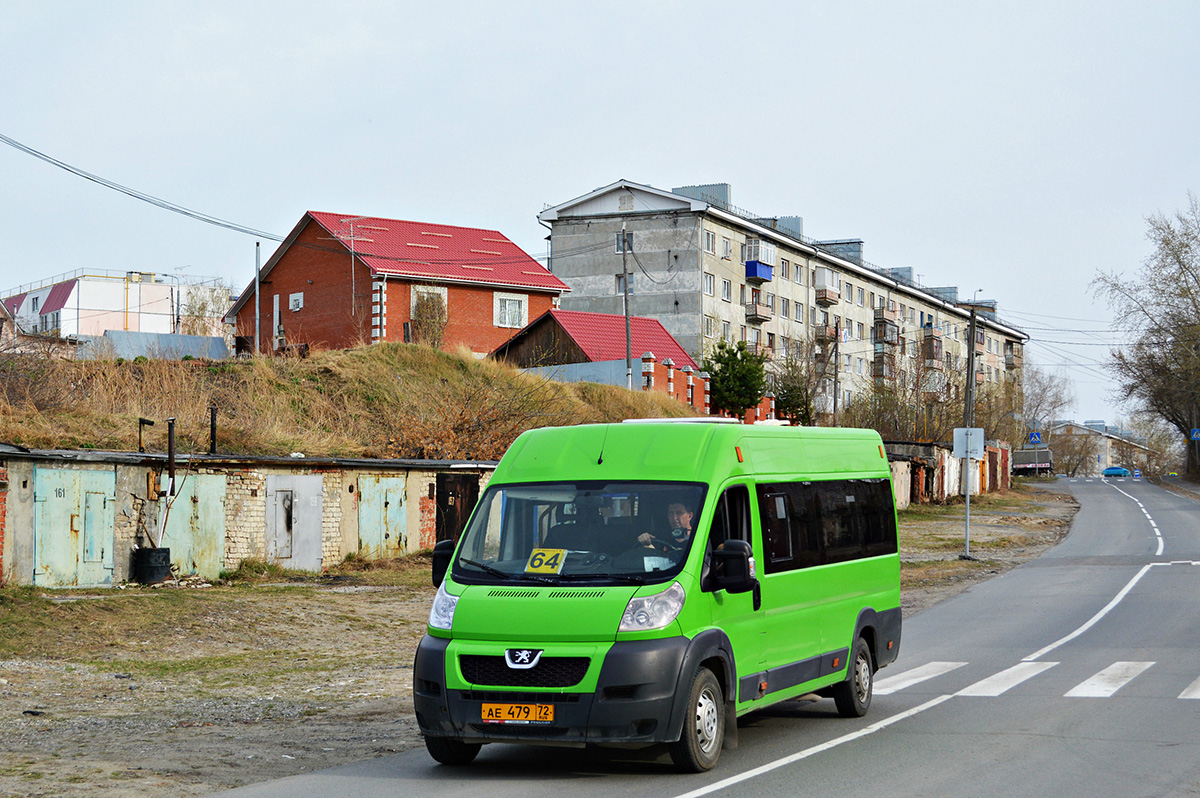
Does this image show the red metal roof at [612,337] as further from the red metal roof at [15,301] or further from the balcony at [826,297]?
the red metal roof at [15,301]

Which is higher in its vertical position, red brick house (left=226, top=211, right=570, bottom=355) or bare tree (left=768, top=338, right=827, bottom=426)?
red brick house (left=226, top=211, right=570, bottom=355)

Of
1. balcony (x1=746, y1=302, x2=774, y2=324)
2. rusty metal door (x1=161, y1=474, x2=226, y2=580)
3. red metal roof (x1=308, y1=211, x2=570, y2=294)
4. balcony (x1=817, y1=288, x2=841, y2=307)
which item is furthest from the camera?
balcony (x1=817, y1=288, x2=841, y2=307)

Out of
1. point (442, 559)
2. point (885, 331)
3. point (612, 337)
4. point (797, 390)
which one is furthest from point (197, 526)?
point (885, 331)

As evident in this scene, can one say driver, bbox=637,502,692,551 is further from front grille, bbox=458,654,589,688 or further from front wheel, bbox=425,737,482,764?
front wheel, bbox=425,737,482,764

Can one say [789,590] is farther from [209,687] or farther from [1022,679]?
[209,687]

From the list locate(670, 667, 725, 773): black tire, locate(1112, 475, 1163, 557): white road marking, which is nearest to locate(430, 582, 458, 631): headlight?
locate(670, 667, 725, 773): black tire

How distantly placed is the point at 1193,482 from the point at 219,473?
265 feet

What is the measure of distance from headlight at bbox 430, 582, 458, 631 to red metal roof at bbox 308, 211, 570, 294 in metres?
43.9

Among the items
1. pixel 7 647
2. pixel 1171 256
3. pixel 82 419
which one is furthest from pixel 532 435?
pixel 1171 256

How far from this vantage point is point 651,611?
25.4ft

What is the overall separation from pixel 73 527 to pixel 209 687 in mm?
7803

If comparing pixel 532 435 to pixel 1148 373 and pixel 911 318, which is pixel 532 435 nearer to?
pixel 1148 373

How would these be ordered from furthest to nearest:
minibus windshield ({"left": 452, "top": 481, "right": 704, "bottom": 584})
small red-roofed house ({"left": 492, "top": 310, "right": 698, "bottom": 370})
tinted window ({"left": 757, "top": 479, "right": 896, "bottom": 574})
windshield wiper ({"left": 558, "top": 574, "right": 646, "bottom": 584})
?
small red-roofed house ({"left": 492, "top": 310, "right": 698, "bottom": 370}), tinted window ({"left": 757, "top": 479, "right": 896, "bottom": 574}), minibus windshield ({"left": 452, "top": 481, "right": 704, "bottom": 584}), windshield wiper ({"left": 558, "top": 574, "right": 646, "bottom": 584})

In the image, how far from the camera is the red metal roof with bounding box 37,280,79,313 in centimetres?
9734
